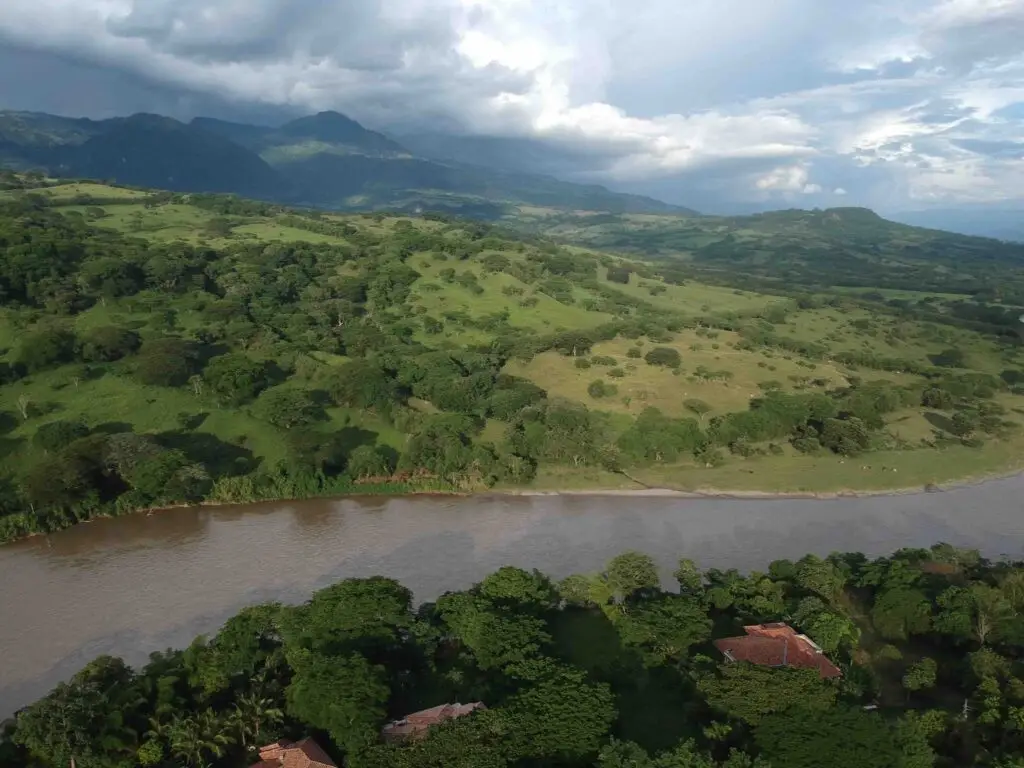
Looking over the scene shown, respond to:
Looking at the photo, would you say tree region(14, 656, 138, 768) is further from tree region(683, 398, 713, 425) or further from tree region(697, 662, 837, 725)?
tree region(683, 398, 713, 425)

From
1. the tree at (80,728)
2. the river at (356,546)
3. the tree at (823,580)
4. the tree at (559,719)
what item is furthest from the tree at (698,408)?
the tree at (80,728)

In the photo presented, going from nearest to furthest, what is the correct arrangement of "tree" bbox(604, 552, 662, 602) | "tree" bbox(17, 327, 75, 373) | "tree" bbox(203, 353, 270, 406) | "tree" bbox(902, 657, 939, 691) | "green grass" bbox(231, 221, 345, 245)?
"tree" bbox(902, 657, 939, 691), "tree" bbox(604, 552, 662, 602), "tree" bbox(17, 327, 75, 373), "tree" bbox(203, 353, 270, 406), "green grass" bbox(231, 221, 345, 245)

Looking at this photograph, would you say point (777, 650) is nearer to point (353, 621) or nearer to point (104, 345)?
point (353, 621)

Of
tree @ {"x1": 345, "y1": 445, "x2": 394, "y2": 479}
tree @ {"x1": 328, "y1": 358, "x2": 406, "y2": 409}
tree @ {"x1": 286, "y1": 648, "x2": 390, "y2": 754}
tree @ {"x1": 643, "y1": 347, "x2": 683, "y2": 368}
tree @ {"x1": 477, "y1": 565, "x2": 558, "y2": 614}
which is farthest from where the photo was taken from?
tree @ {"x1": 643, "y1": 347, "x2": 683, "y2": 368}

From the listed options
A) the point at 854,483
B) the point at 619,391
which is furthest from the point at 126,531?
the point at 854,483

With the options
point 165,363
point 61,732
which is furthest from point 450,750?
point 165,363

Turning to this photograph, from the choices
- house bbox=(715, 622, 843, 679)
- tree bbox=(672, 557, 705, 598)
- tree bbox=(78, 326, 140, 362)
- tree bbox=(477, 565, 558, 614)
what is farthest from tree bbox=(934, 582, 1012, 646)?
tree bbox=(78, 326, 140, 362)
